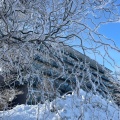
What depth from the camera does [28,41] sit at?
448 cm

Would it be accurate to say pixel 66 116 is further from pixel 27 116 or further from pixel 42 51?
pixel 42 51

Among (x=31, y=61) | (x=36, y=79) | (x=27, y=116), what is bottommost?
(x=27, y=116)

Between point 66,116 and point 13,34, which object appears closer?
point 13,34

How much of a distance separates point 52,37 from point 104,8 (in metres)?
1.34

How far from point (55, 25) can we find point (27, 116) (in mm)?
3691

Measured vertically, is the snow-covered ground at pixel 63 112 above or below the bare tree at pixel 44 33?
below

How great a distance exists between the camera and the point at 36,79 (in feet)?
15.0

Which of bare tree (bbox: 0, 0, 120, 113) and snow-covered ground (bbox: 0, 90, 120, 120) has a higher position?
bare tree (bbox: 0, 0, 120, 113)

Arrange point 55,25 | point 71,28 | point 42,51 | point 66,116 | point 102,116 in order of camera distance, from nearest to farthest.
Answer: point 55,25 → point 71,28 → point 42,51 → point 66,116 → point 102,116

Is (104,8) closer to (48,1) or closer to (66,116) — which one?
(48,1)

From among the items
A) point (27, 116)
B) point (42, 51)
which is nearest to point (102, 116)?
point (27, 116)

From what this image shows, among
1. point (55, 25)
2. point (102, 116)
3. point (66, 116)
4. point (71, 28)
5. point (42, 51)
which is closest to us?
point (55, 25)

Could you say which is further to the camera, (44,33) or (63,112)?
(63,112)

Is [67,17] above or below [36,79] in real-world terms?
above
